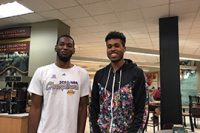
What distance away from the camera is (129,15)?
180 inches

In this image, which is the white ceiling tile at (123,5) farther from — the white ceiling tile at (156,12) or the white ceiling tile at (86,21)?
the white ceiling tile at (86,21)

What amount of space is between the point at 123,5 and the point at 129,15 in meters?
0.56

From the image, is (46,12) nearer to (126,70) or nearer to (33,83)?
(33,83)

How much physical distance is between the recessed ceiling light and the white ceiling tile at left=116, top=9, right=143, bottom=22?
1951 millimetres

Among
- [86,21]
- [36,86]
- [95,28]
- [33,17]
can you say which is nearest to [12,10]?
[33,17]

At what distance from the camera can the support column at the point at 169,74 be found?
174 inches

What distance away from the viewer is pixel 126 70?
5.64 ft

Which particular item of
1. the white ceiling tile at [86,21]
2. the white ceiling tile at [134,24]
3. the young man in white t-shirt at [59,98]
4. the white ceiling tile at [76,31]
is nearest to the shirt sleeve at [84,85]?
the young man in white t-shirt at [59,98]

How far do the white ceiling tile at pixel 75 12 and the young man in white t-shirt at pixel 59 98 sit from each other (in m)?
2.41

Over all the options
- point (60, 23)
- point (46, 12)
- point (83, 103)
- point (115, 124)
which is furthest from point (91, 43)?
point (115, 124)

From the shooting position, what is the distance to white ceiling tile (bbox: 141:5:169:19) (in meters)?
4.19

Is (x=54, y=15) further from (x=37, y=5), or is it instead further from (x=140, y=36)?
(x=140, y=36)


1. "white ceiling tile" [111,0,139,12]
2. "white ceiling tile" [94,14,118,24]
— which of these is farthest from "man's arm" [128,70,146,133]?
"white ceiling tile" [94,14,118,24]

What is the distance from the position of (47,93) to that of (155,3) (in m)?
2.94
